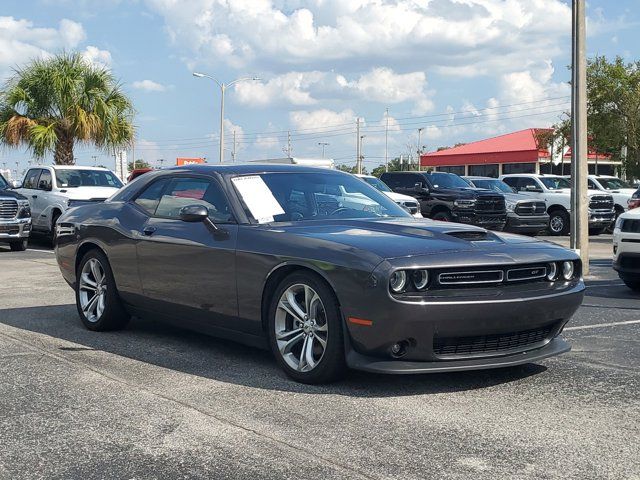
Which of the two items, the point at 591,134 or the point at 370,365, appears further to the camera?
the point at 591,134

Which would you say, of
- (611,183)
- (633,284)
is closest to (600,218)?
(611,183)

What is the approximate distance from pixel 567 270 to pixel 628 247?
4859 millimetres

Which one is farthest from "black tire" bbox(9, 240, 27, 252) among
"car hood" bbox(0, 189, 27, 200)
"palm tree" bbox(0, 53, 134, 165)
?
"palm tree" bbox(0, 53, 134, 165)

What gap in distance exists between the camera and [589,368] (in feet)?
19.1

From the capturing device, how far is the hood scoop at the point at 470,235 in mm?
5368

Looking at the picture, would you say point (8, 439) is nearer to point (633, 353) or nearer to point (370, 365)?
point (370, 365)

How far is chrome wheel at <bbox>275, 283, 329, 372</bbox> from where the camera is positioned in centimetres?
523

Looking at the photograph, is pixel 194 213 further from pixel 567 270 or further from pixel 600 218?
pixel 600 218

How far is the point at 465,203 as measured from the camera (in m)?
21.5

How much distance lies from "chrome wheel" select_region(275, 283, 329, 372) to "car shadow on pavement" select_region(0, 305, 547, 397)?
0.54 feet

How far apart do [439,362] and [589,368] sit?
4.61ft

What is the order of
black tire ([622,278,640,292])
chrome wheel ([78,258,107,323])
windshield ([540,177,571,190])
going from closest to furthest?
chrome wheel ([78,258,107,323]), black tire ([622,278,640,292]), windshield ([540,177,571,190])

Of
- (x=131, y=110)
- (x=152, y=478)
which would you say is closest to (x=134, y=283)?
(x=152, y=478)

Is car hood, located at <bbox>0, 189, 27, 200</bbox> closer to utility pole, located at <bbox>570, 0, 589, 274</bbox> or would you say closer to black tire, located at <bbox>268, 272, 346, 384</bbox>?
utility pole, located at <bbox>570, 0, 589, 274</bbox>
